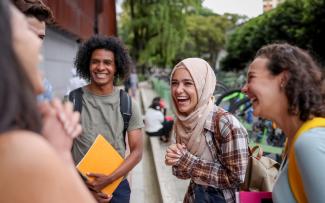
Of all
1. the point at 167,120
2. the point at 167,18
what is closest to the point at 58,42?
the point at 167,120

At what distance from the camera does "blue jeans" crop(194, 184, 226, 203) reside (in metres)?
2.34

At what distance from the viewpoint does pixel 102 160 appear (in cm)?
262

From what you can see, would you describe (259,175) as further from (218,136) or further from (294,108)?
(294,108)

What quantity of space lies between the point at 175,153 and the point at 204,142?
0.17 metres

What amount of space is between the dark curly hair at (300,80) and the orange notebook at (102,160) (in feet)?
3.76

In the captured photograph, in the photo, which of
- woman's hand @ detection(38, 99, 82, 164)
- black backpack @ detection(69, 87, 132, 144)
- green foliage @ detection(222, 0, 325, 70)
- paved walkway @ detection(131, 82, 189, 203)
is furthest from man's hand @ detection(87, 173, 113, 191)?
green foliage @ detection(222, 0, 325, 70)

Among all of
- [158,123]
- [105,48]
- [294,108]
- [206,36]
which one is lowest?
[158,123]

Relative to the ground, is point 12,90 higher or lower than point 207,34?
lower

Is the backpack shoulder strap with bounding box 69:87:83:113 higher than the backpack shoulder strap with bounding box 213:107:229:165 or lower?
higher

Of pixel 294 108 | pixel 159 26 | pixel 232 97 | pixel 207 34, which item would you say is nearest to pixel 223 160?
pixel 294 108

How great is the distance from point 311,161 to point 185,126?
110 centimetres

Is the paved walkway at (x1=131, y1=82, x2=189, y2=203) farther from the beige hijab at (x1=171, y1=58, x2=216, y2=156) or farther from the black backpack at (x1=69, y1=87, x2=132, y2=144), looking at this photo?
the beige hijab at (x1=171, y1=58, x2=216, y2=156)

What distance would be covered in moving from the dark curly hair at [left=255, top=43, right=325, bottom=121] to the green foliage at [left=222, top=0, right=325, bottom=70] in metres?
7.76

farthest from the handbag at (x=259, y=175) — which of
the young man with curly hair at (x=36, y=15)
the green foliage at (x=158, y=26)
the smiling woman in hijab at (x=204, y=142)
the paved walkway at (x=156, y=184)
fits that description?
the green foliage at (x=158, y=26)
